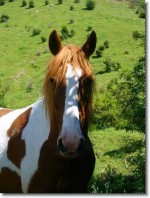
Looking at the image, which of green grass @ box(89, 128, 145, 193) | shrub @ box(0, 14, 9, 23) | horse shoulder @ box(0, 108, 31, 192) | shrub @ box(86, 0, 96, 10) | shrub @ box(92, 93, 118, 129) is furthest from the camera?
shrub @ box(0, 14, 9, 23)

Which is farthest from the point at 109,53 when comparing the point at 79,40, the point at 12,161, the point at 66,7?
the point at 12,161

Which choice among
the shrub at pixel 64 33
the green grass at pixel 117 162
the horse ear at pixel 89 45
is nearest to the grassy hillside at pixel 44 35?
the shrub at pixel 64 33

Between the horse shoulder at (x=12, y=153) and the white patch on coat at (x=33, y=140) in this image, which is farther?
the horse shoulder at (x=12, y=153)

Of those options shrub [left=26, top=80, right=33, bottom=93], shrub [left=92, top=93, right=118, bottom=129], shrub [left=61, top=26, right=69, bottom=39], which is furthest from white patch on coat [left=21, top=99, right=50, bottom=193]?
shrub [left=61, top=26, right=69, bottom=39]

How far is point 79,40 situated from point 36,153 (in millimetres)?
29000

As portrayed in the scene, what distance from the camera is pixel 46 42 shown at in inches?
1361

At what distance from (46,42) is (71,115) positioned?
31.9m

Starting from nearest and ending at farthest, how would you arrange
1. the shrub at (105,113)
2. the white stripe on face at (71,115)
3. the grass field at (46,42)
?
the white stripe on face at (71,115), the shrub at (105,113), the grass field at (46,42)

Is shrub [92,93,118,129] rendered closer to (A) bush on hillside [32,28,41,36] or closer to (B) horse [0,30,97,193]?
(B) horse [0,30,97,193]

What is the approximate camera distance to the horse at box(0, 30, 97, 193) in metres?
3.17

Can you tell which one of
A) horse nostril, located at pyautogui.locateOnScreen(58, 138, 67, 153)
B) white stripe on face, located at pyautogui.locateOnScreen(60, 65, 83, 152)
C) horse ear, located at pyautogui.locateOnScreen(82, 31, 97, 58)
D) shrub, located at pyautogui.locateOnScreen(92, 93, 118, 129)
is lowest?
shrub, located at pyautogui.locateOnScreen(92, 93, 118, 129)

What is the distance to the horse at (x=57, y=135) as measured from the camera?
317 centimetres

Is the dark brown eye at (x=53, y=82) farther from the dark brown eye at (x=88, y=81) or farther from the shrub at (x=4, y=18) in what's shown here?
the shrub at (x=4, y=18)

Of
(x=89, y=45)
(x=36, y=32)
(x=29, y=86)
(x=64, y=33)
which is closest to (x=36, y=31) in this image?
(x=36, y=32)
